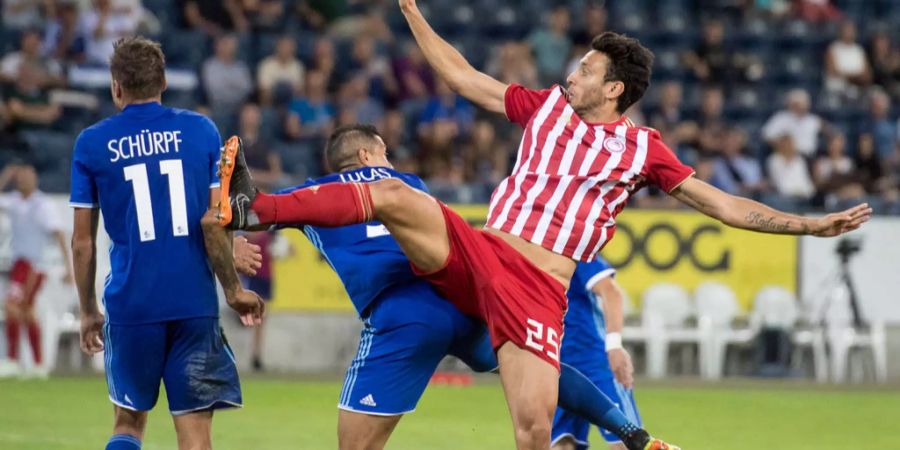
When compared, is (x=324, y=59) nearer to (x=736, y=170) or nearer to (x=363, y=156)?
(x=736, y=170)

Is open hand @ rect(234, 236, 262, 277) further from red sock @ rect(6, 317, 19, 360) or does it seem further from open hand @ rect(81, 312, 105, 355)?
red sock @ rect(6, 317, 19, 360)

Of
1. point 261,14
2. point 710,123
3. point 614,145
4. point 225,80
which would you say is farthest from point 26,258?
Answer: point 614,145

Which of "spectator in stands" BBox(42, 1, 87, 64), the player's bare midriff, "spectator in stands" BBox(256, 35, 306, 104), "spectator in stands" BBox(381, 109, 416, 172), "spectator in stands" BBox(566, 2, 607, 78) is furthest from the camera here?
"spectator in stands" BBox(566, 2, 607, 78)

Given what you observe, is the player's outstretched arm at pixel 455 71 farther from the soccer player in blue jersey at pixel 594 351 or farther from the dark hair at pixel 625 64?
the soccer player in blue jersey at pixel 594 351

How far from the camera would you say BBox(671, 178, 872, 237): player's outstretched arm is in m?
6.64

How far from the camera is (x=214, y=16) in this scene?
18.1 metres

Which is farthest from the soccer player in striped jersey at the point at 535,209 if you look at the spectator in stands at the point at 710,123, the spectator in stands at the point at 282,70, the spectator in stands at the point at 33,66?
the spectator in stands at the point at 710,123

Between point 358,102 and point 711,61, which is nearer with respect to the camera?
point 358,102

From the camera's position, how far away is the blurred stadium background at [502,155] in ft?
52.7

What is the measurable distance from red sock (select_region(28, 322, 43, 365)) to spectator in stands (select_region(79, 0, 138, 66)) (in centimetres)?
334

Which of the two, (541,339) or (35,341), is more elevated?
(541,339)

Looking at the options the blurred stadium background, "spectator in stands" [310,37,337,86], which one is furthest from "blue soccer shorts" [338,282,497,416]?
"spectator in stands" [310,37,337,86]

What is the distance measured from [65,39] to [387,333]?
11236 mm

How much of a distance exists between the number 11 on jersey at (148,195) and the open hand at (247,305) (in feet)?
1.22
